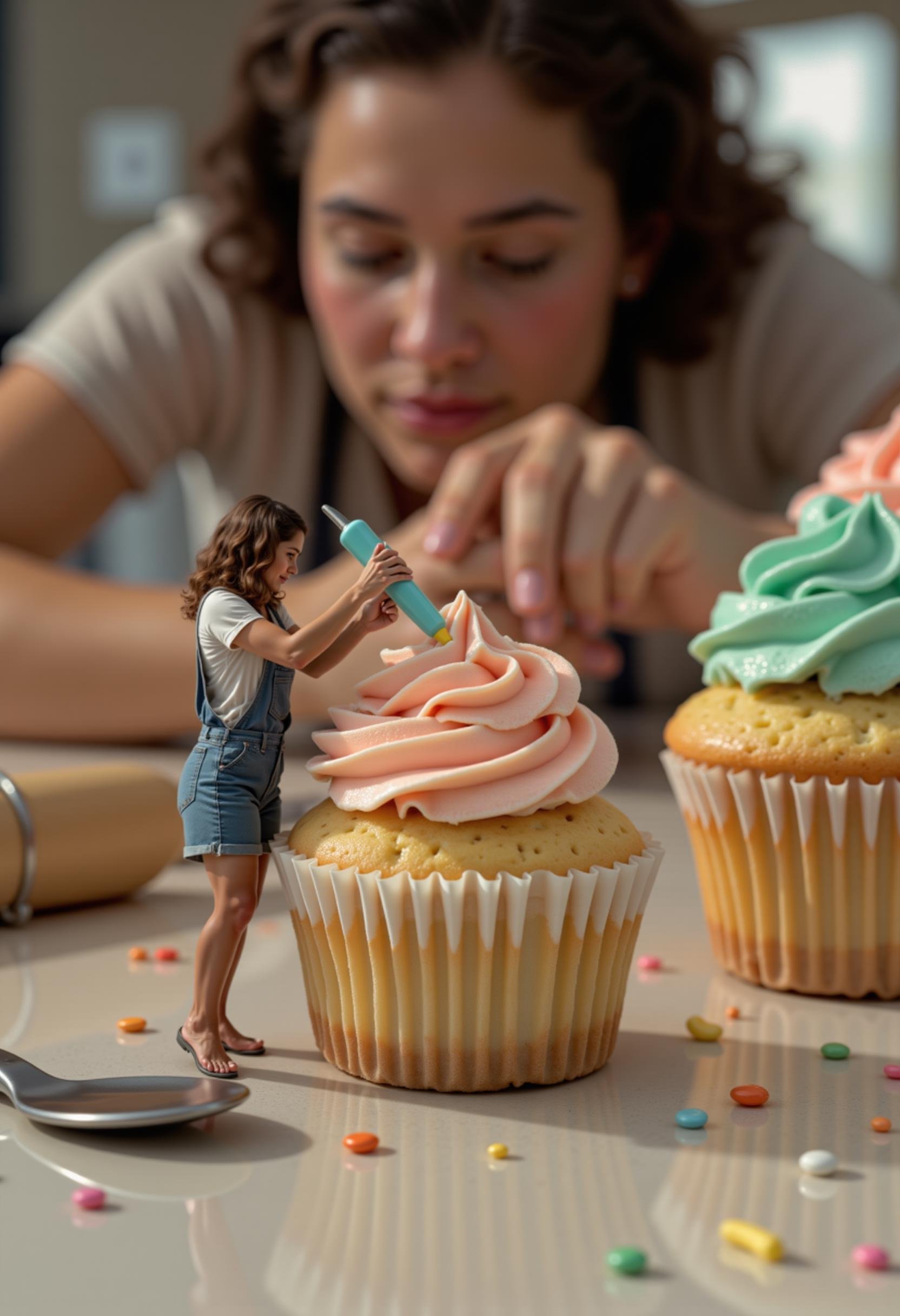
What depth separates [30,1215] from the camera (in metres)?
0.74

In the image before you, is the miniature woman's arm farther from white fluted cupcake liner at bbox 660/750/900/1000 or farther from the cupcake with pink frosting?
white fluted cupcake liner at bbox 660/750/900/1000

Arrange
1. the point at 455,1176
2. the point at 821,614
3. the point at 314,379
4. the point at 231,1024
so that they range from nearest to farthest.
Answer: the point at 455,1176
the point at 231,1024
the point at 821,614
the point at 314,379

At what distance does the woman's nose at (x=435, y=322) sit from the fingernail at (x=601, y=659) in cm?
51

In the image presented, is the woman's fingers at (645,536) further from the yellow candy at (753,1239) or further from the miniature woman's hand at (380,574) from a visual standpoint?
the yellow candy at (753,1239)

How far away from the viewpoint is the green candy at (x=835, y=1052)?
98 cm

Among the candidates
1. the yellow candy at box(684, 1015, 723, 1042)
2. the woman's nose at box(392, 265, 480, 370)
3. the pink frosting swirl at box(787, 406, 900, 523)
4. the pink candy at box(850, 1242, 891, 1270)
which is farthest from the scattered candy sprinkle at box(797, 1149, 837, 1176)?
the woman's nose at box(392, 265, 480, 370)

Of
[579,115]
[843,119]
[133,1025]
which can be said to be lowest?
[133,1025]

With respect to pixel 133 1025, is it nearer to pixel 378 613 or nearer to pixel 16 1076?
pixel 16 1076

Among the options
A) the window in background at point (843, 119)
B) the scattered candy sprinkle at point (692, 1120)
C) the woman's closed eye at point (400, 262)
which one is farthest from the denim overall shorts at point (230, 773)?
the window in background at point (843, 119)

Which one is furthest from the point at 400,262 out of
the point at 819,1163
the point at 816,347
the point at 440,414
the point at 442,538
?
the point at 819,1163

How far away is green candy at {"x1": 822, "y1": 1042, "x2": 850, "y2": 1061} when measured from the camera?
979 millimetres

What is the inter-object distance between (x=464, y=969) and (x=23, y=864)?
0.53 m

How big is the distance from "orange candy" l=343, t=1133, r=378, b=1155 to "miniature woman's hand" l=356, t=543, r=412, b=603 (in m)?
0.33

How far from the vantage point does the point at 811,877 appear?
1.13 meters
